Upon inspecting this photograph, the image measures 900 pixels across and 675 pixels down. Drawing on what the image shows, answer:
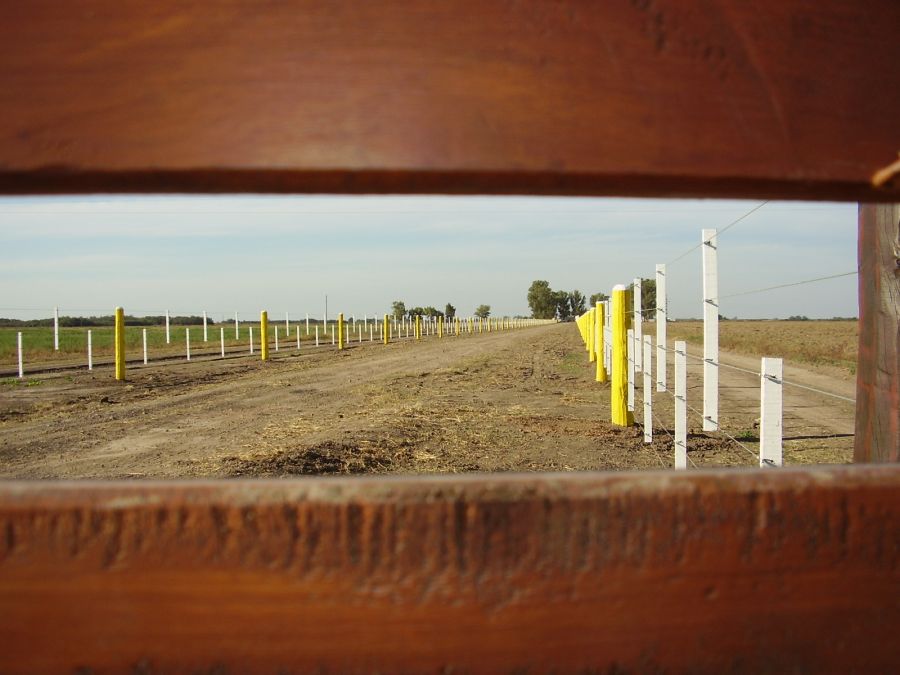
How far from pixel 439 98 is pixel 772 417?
146 inches

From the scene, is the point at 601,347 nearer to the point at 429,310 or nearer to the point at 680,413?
the point at 680,413

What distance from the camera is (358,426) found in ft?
25.7

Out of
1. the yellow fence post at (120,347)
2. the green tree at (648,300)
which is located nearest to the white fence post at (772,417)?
the green tree at (648,300)

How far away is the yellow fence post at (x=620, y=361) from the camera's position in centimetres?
798

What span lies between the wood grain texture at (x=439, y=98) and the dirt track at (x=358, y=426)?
14.5 ft

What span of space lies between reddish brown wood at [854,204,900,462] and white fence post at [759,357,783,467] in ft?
9.21

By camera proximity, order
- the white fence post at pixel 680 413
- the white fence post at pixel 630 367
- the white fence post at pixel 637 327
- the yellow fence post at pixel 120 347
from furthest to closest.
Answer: the yellow fence post at pixel 120 347, the white fence post at pixel 630 367, the white fence post at pixel 637 327, the white fence post at pixel 680 413

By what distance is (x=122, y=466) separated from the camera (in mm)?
5816

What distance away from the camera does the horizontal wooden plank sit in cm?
55

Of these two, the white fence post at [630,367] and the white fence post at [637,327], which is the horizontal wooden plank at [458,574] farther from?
the white fence post at [630,367]

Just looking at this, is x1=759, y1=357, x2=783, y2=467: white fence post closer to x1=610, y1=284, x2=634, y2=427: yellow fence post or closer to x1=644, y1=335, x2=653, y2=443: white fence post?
x1=644, y1=335, x2=653, y2=443: white fence post

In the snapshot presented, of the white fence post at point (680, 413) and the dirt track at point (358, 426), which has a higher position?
the white fence post at point (680, 413)

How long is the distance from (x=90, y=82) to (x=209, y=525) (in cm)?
41

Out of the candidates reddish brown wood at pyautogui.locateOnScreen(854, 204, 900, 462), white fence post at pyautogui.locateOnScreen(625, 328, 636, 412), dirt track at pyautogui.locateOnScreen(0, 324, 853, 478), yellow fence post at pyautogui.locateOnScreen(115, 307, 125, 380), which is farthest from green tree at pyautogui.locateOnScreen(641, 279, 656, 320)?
yellow fence post at pyautogui.locateOnScreen(115, 307, 125, 380)
